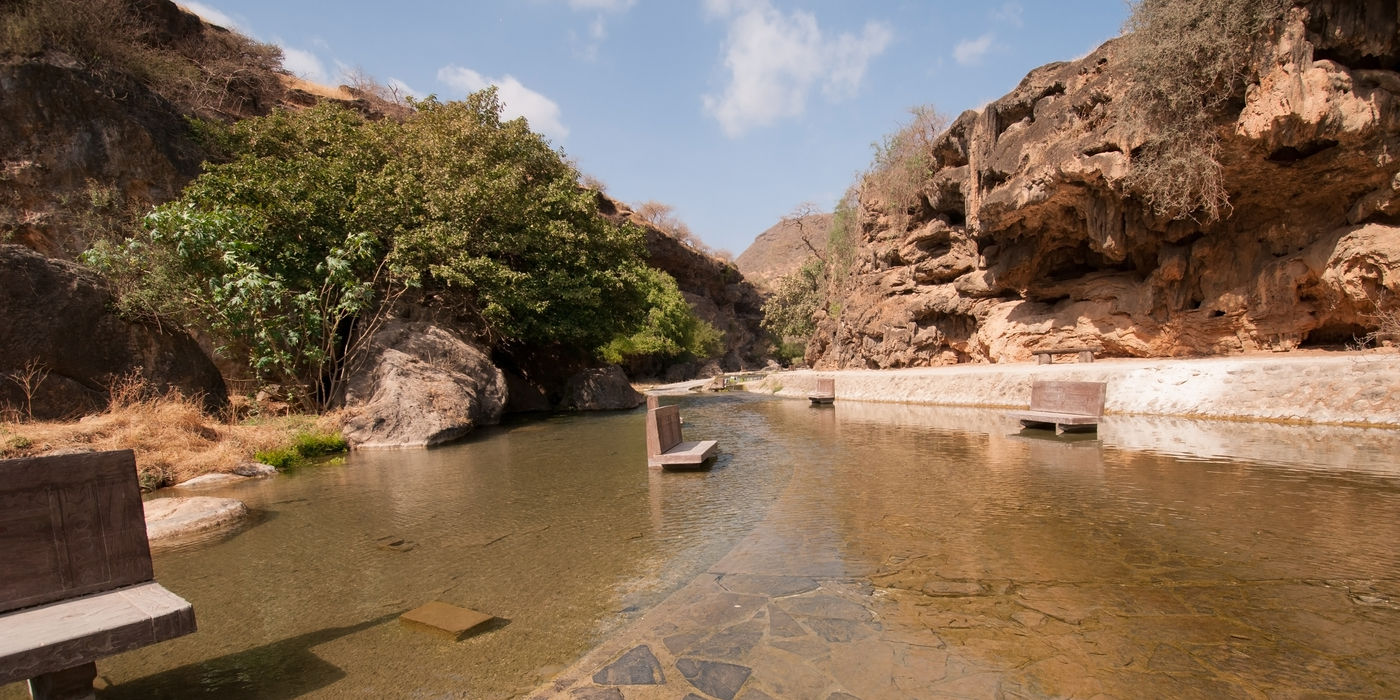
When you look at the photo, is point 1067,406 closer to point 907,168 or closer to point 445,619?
point 445,619

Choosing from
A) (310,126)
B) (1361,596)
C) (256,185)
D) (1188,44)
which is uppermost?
(310,126)

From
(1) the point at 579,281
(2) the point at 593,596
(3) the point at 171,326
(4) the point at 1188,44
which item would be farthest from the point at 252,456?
(4) the point at 1188,44

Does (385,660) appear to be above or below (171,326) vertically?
below

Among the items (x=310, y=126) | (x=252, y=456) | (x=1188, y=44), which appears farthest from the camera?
(x=310, y=126)

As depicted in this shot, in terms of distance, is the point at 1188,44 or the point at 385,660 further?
the point at 1188,44

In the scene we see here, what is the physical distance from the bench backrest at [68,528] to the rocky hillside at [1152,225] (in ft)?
69.3

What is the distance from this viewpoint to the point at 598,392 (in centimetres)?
2350

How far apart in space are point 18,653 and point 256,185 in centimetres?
1763

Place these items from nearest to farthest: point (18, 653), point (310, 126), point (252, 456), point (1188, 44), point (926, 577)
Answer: point (18, 653) → point (926, 577) → point (252, 456) → point (1188, 44) → point (310, 126)

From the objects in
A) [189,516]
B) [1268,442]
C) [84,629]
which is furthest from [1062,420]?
[189,516]

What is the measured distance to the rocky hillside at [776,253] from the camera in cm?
8140

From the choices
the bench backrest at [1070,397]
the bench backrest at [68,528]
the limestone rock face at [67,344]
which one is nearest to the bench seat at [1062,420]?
the bench backrest at [1070,397]

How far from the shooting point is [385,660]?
3598 millimetres

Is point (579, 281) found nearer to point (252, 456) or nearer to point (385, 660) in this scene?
point (252, 456)
